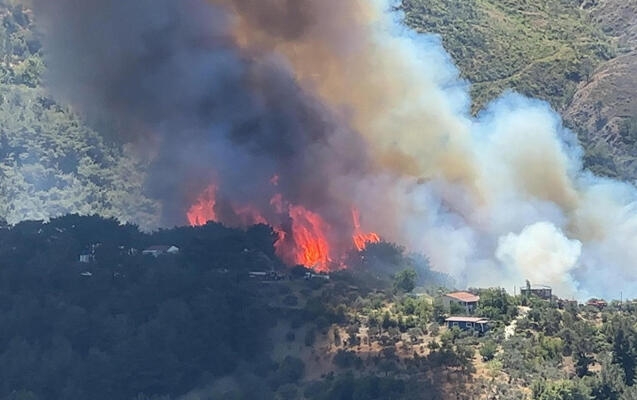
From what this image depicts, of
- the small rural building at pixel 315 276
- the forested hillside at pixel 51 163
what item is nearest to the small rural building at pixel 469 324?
the small rural building at pixel 315 276

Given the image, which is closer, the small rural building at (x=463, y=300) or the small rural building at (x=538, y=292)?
the small rural building at (x=463, y=300)

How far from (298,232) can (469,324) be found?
68.6ft

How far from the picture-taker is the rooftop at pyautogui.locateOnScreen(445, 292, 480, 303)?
9875cm

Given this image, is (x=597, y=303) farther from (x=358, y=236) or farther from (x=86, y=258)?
(x=86, y=258)

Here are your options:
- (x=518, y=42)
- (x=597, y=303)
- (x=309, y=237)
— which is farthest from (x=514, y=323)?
(x=518, y=42)

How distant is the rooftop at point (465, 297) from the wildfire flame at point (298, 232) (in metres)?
12.5

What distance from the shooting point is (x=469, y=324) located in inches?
3711

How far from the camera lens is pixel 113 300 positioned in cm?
10019

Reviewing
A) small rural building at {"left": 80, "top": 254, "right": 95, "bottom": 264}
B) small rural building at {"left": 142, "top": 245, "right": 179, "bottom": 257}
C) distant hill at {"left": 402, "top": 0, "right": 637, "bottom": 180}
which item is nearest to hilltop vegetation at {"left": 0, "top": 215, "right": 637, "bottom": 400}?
small rural building at {"left": 80, "top": 254, "right": 95, "bottom": 264}

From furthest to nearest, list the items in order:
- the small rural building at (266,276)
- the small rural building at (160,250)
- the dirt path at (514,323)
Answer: the small rural building at (160,250) < the small rural building at (266,276) < the dirt path at (514,323)

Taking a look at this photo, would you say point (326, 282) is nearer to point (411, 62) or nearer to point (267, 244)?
point (267, 244)

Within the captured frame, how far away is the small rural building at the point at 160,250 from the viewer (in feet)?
350

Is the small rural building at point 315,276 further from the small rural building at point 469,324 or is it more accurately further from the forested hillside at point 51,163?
the forested hillside at point 51,163

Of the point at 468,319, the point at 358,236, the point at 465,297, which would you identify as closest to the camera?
the point at 468,319
